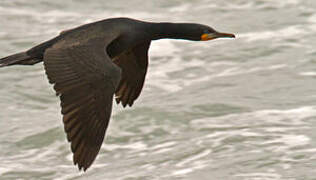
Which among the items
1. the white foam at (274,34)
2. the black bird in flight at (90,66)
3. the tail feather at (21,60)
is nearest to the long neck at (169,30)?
the black bird in flight at (90,66)

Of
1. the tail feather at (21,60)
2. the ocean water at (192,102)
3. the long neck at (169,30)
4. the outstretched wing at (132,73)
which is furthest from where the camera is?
the ocean water at (192,102)

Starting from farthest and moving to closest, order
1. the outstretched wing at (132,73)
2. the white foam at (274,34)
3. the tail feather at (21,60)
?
the white foam at (274,34) → the outstretched wing at (132,73) → the tail feather at (21,60)

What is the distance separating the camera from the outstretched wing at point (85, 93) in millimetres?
7930

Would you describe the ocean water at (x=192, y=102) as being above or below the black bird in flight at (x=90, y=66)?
below

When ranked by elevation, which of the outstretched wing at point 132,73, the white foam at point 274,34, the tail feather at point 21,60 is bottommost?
the white foam at point 274,34

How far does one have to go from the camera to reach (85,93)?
811cm

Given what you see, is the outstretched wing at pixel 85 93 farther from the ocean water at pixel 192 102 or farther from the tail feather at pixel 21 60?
the ocean water at pixel 192 102

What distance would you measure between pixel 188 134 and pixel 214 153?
0.67m

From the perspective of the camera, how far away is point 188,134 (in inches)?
445

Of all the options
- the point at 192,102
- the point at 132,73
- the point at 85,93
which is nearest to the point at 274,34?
the point at 192,102

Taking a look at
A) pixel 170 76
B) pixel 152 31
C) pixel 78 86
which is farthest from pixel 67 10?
pixel 78 86

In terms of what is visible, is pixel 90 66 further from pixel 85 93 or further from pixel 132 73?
pixel 132 73

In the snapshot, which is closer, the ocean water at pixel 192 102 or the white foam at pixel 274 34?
the ocean water at pixel 192 102

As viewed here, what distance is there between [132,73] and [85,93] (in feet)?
5.35
